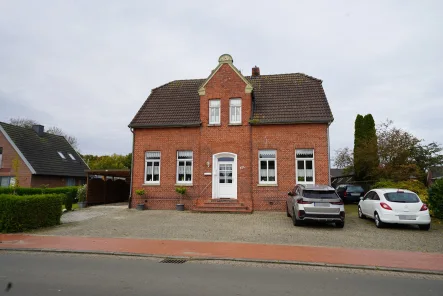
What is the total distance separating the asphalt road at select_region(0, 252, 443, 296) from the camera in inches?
219

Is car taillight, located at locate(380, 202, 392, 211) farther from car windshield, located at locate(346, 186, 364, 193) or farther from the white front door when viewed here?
car windshield, located at locate(346, 186, 364, 193)

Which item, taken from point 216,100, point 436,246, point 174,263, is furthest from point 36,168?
point 436,246

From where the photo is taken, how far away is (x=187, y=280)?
6.25 meters

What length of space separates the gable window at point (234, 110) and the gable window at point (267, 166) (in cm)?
240

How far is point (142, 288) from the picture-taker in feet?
18.6

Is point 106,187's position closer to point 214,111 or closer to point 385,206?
point 214,111

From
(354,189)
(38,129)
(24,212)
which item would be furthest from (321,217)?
(38,129)

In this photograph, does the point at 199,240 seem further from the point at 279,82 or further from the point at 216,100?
the point at 279,82

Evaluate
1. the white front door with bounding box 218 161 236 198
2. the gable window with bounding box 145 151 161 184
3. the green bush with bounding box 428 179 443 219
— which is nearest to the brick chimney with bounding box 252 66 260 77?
the white front door with bounding box 218 161 236 198

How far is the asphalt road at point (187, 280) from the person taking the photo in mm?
5574

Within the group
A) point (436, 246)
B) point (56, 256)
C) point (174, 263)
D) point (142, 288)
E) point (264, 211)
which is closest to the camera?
point (142, 288)

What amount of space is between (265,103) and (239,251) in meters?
11.9

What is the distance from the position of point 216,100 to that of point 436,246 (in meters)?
12.8

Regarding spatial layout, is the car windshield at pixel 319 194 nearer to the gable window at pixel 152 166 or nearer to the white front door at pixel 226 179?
the white front door at pixel 226 179
